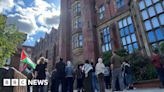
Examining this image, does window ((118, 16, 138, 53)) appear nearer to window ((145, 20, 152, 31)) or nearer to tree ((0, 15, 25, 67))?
window ((145, 20, 152, 31))

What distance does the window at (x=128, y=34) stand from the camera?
16484mm

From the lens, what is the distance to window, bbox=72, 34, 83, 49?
2343 centimetres

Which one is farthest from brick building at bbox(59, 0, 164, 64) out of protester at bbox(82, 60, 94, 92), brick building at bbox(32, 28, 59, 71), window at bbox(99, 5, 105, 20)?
brick building at bbox(32, 28, 59, 71)

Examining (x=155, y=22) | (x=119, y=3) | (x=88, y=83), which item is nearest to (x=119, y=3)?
(x=119, y=3)

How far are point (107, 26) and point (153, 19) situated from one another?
26.5 feet

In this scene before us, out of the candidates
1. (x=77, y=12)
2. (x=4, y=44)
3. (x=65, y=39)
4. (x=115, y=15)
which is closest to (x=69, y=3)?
(x=77, y=12)

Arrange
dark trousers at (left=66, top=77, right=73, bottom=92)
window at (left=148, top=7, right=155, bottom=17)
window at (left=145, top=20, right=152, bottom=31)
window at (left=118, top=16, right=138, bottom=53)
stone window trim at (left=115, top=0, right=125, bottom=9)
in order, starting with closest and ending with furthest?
dark trousers at (left=66, top=77, right=73, bottom=92) < window at (left=148, top=7, right=155, bottom=17) < window at (left=145, top=20, right=152, bottom=31) < window at (left=118, top=16, right=138, bottom=53) < stone window trim at (left=115, top=0, right=125, bottom=9)

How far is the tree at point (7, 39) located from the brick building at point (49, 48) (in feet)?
45.0

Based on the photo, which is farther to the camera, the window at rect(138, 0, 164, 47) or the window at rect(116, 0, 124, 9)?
the window at rect(116, 0, 124, 9)

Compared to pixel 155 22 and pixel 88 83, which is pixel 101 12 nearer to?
pixel 155 22

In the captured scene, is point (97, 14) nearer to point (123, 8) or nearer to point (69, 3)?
point (123, 8)

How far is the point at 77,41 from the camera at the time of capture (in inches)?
938

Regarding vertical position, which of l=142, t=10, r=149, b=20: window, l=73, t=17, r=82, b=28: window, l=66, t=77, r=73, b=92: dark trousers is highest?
l=73, t=17, r=82, b=28: window

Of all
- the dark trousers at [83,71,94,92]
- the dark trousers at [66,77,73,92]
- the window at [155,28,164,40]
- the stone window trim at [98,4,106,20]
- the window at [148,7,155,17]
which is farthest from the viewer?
the stone window trim at [98,4,106,20]
